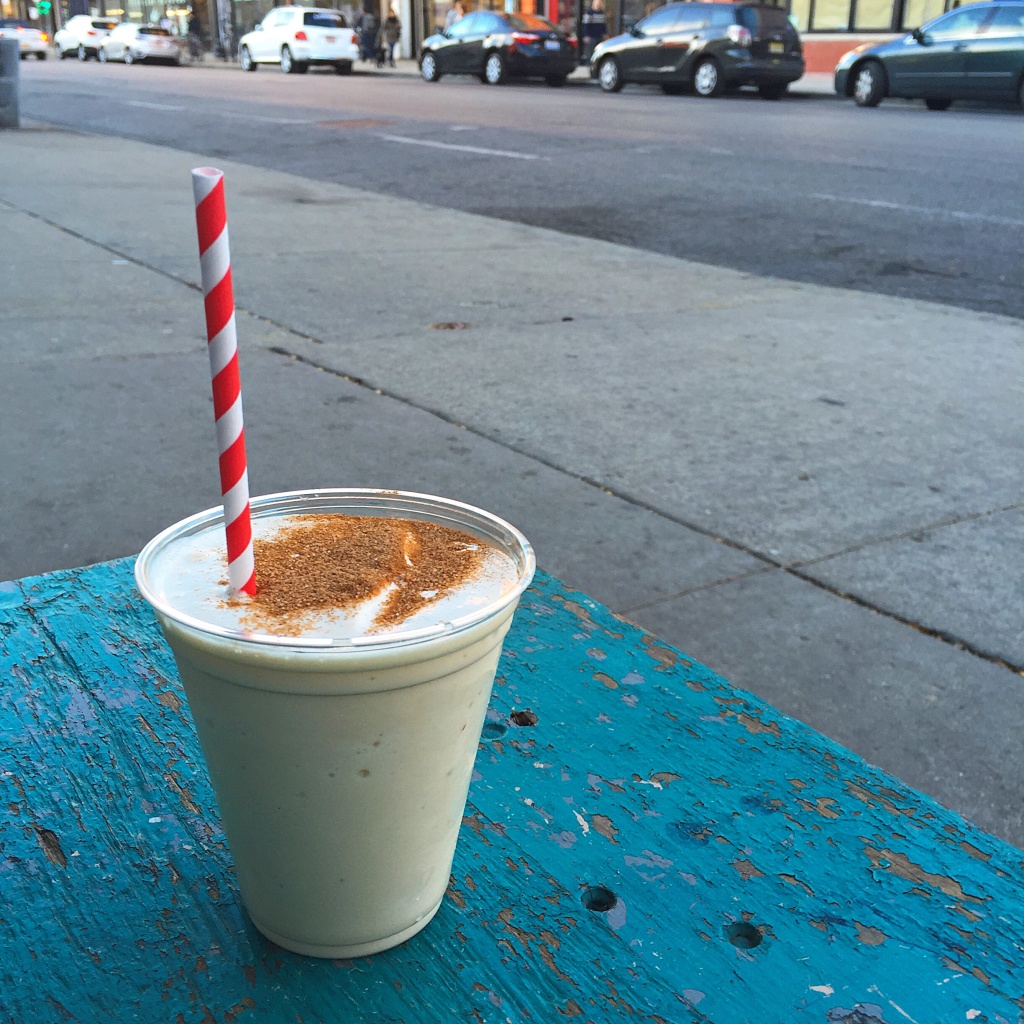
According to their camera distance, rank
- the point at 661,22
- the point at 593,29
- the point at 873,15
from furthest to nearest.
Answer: the point at 593,29, the point at 873,15, the point at 661,22

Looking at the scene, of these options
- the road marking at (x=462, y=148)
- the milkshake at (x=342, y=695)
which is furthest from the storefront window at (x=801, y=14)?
the milkshake at (x=342, y=695)

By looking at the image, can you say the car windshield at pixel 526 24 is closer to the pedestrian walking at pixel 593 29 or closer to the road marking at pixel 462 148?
the pedestrian walking at pixel 593 29

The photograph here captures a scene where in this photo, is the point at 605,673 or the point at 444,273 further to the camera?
the point at 444,273

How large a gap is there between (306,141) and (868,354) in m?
10.6

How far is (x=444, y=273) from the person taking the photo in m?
6.53

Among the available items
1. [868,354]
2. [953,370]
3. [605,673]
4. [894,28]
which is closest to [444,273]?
[868,354]

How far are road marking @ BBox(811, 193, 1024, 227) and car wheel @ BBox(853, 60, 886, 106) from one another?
431 inches

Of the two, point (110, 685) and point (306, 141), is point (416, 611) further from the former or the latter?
point (306, 141)

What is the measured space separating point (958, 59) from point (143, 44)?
3124 centimetres

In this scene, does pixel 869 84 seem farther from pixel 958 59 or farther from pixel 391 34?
pixel 391 34

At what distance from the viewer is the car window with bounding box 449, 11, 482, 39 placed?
85.6 ft

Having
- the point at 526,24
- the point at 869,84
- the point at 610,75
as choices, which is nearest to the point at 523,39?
the point at 526,24

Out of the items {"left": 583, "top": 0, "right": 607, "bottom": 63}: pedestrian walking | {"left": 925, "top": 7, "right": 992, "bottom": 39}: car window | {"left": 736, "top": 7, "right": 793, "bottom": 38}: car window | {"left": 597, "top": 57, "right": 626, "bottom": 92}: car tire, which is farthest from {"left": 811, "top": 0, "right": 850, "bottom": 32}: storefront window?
{"left": 925, "top": 7, "right": 992, "bottom": 39}: car window

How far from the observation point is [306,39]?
102 feet
